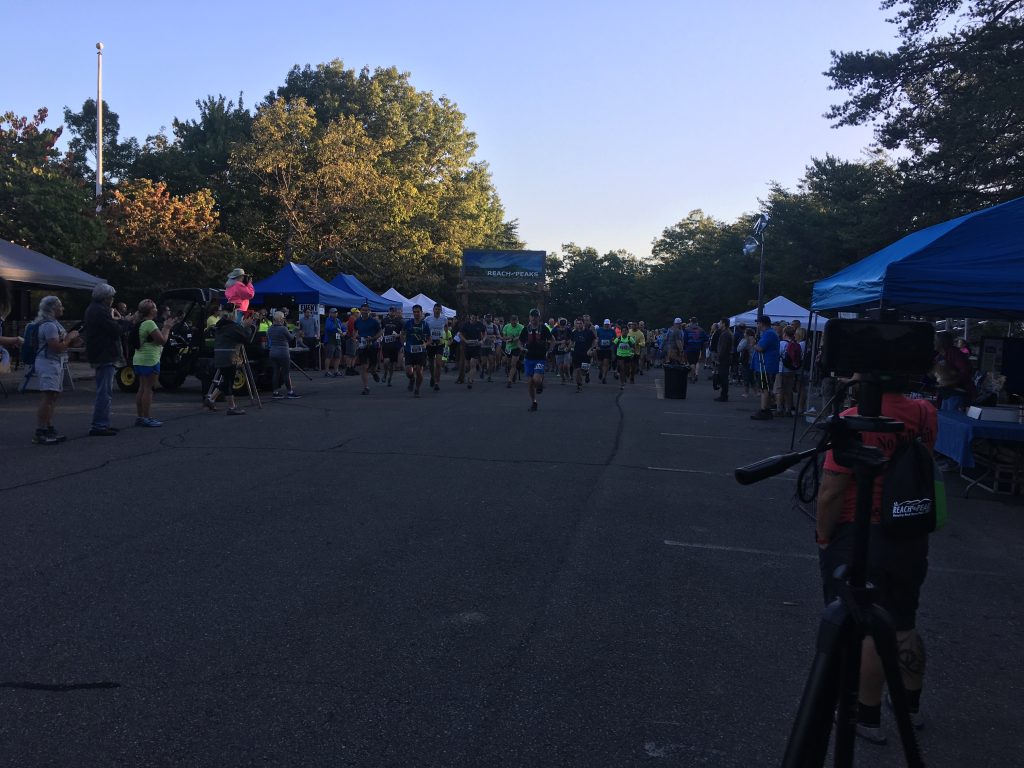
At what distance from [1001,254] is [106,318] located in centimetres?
1034

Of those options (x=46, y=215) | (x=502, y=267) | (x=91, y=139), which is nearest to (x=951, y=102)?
(x=502, y=267)

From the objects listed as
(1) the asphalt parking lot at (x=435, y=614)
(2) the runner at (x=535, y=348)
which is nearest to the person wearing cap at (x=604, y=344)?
(2) the runner at (x=535, y=348)

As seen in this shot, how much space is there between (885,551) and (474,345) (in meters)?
18.6

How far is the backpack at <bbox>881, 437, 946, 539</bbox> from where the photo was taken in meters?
3.09

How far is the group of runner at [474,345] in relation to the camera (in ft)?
55.4

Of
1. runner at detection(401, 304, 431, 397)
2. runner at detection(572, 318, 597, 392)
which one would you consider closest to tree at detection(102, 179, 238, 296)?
runner at detection(572, 318, 597, 392)

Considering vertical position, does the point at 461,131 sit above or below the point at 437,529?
above

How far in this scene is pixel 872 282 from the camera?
9.17m

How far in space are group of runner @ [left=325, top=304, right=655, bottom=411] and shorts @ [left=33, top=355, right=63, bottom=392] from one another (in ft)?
25.5

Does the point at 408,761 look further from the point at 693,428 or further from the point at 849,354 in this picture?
the point at 693,428

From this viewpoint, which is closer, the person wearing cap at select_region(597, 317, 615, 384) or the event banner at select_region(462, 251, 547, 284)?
the person wearing cap at select_region(597, 317, 615, 384)

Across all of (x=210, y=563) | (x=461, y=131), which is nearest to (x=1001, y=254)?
(x=210, y=563)

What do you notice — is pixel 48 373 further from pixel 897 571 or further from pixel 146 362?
pixel 897 571

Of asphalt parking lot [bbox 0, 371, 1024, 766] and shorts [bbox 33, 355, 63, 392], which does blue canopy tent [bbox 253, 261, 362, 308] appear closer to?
shorts [bbox 33, 355, 63, 392]
